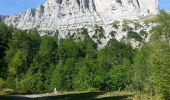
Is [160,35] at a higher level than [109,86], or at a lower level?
higher

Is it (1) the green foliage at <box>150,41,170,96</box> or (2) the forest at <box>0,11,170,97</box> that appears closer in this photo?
(1) the green foliage at <box>150,41,170,96</box>

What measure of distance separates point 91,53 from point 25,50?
27327 mm

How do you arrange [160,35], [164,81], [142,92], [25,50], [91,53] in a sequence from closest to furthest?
1. [164,81]
2. [142,92]
3. [160,35]
4. [25,50]
5. [91,53]

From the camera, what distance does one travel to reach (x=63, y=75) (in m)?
126

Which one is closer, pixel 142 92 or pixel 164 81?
pixel 164 81

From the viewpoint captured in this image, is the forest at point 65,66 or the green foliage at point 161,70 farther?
the forest at point 65,66

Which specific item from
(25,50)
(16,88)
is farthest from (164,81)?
(25,50)

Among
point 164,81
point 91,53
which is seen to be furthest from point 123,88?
point 164,81

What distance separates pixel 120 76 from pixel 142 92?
4650 cm

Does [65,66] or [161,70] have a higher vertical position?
[65,66]

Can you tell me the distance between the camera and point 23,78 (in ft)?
404

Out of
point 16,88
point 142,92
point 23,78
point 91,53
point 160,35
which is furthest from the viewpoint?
point 91,53

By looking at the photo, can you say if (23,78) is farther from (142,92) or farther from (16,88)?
(142,92)

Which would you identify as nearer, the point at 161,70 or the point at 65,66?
the point at 161,70
